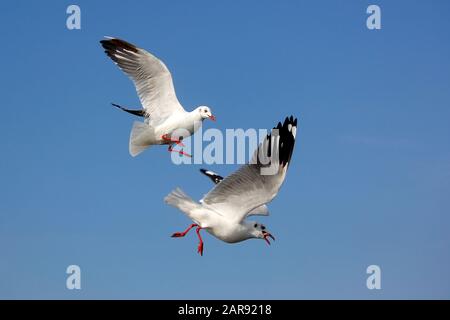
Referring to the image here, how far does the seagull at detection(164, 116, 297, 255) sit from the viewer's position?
8.38 metres

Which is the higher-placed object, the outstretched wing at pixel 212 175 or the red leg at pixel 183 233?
the outstretched wing at pixel 212 175

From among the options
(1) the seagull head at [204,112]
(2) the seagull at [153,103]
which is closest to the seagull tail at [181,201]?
(2) the seagull at [153,103]

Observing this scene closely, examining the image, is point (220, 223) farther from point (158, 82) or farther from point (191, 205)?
point (158, 82)

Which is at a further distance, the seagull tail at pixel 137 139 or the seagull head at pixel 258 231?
the seagull tail at pixel 137 139

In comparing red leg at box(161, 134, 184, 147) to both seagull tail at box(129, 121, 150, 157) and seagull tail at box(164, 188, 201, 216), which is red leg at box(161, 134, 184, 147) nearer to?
seagull tail at box(129, 121, 150, 157)

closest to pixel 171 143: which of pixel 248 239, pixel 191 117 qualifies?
pixel 191 117

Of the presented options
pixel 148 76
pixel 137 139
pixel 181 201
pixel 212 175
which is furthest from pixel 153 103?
pixel 181 201

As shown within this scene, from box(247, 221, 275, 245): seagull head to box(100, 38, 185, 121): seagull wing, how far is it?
2.59 meters

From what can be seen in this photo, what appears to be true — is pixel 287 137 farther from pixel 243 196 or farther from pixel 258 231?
pixel 258 231

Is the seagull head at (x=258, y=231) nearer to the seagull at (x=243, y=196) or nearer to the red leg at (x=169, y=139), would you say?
the seagull at (x=243, y=196)

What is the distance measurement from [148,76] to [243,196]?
321 cm

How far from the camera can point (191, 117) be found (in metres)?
10.8

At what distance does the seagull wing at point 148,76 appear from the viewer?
35.8 ft
